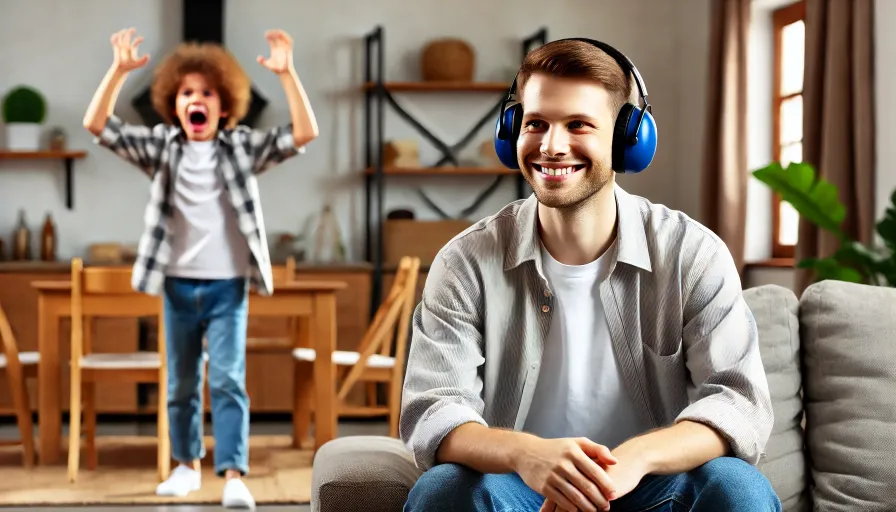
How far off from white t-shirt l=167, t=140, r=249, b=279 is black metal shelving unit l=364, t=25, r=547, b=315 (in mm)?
2450

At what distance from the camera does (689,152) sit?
6.73 m

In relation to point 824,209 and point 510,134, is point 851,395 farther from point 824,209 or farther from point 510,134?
point 824,209

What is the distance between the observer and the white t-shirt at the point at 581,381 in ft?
6.00

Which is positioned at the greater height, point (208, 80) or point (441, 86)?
point (441, 86)

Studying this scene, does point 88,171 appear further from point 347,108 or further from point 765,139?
point 765,139

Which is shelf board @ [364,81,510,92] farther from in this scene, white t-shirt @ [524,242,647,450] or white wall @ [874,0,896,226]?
white t-shirt @ [524,242,647,450]

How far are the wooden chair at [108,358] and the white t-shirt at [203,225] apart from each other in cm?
34

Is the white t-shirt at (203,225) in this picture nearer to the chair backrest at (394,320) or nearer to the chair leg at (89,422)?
the chair backrest at (394,320)

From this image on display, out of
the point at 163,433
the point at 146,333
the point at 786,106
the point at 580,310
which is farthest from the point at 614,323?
the point at 146,333

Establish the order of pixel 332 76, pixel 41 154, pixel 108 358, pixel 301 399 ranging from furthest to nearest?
pixel 332 76 → pixel 41 154 → pixel 301 399 → pixel 108 358

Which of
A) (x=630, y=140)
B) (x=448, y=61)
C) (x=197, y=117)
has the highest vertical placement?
(x=448, y=61)

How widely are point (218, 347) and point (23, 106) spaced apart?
2944 millimetres

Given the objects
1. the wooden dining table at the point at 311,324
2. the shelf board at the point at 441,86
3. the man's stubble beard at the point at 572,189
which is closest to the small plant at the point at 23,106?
the shelf board at the point at 441,86

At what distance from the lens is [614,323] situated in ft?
6.00
